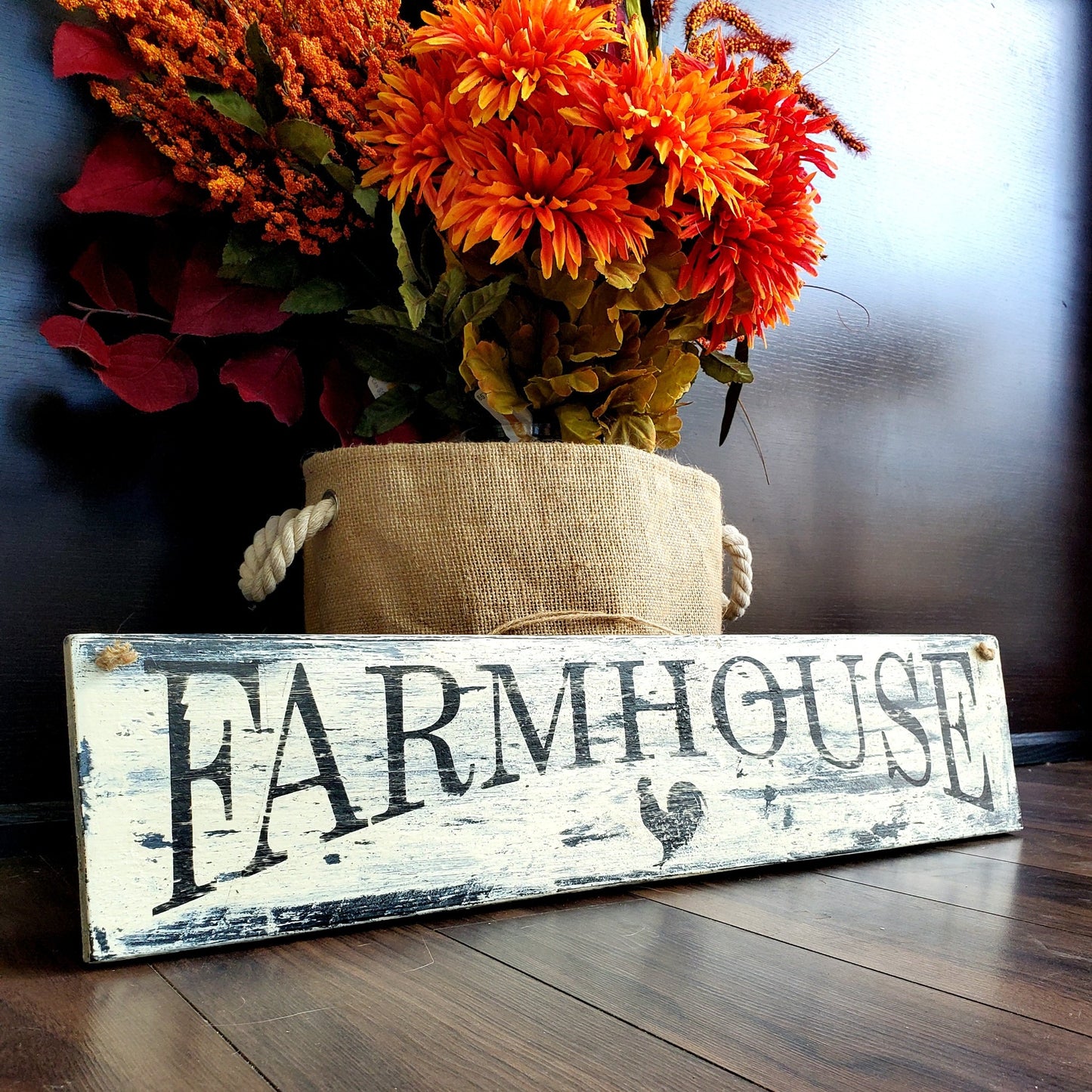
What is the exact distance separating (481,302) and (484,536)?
19 cm

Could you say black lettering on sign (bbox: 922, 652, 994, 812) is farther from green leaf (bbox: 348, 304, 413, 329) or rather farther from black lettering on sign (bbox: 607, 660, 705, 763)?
green leaf (bbox: 348, 304, 413, 329)

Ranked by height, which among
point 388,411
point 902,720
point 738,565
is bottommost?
point 902,720

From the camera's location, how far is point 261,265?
0.83 meters

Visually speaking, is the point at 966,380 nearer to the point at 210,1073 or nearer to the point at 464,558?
the point at 464,558

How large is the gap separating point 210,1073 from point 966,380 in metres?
1.50

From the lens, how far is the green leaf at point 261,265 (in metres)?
0.81

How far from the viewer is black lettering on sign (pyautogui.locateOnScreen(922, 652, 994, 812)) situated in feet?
2.89

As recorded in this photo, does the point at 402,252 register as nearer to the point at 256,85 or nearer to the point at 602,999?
the point at 256,85

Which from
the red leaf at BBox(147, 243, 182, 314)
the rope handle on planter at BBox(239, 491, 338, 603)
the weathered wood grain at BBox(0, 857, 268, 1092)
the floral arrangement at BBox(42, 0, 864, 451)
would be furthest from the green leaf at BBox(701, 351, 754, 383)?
the weathered wood grain at BBox(0, 857, 268, 1092)

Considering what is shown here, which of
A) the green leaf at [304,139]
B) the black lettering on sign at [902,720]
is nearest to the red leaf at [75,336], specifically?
the green leaf at [304,139]

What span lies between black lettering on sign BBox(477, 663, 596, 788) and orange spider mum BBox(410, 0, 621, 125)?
0.40m

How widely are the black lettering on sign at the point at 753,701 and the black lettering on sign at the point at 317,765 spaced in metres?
0.29

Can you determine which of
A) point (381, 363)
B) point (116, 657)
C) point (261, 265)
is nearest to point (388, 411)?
point (381, 363)

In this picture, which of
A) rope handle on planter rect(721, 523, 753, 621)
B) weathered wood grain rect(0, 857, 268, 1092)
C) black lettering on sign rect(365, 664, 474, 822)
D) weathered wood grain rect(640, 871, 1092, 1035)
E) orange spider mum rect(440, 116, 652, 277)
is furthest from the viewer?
rope handle on planter rect(721, 523, 753, 621)
